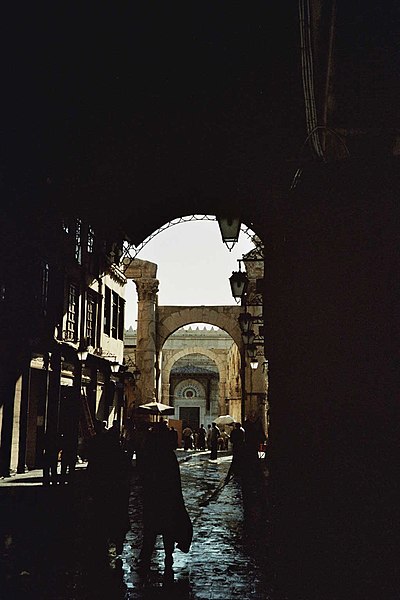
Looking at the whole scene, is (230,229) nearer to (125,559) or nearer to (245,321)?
(245,321)

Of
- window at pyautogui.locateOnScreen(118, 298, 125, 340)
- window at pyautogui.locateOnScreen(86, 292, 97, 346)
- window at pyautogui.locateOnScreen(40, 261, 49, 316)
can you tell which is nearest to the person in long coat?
window at pyautogui.locateOnScreen(40, 261, 49, 316)

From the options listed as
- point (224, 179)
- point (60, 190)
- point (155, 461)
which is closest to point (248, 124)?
point (224, 179)

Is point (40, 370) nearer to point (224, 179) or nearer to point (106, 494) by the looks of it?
point (224, 179)

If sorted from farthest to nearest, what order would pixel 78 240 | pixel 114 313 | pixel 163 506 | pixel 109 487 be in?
pixel 114 313 < pixel 78 240 < pixel 109 487 < pixel 163 506

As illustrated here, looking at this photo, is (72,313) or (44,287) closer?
(44,287)

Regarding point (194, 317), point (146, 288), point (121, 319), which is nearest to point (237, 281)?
point (121, 319)

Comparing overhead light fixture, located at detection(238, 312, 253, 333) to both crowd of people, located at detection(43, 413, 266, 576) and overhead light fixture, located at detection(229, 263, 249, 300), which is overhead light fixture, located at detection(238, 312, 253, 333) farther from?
crowd of people, located at detection(43, 413, 266, 576)

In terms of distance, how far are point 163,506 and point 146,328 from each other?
27826 millimetres

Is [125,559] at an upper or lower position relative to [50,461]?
lower

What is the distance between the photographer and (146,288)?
3403cm

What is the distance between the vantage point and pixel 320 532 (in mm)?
8734

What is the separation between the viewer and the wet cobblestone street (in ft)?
18.6

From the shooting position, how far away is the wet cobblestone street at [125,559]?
568 centimetres

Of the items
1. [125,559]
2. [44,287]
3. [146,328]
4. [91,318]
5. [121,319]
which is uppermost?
[146,328]
